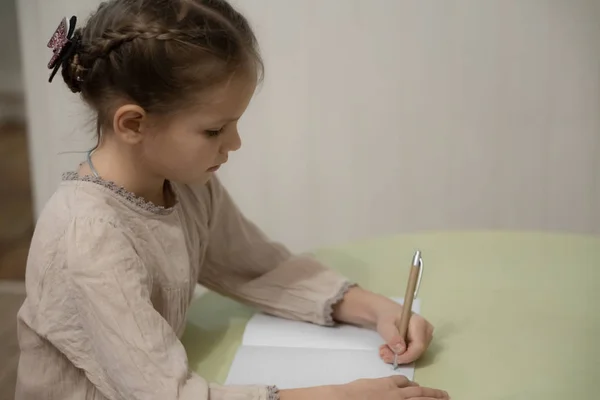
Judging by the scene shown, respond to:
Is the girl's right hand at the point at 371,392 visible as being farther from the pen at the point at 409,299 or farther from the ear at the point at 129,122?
the ear at the point at 129,122

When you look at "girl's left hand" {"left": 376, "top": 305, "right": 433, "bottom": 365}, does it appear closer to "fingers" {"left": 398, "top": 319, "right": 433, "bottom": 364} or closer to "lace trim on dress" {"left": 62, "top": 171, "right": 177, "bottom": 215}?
"fingers" {"left": 398, "top": 319, "right": 433, "bottom": 364}

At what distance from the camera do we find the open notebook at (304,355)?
2.54ft

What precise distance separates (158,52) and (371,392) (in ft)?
1.28

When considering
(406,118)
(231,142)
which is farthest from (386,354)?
(406,118)

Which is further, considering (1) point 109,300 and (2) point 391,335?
(2) point 391,335

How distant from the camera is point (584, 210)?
156 cm

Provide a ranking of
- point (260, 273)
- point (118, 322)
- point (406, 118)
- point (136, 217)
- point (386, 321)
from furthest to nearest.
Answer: point (406, 118) < point (260, 273) < point (386, 321) < point (136, 217) < point (118, 322)

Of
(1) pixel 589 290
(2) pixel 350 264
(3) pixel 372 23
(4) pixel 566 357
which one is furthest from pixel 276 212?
(4) pixel 566 357

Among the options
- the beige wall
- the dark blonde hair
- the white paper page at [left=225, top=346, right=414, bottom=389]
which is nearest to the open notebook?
the white paper page at [left=225, top=346, right=414, bottom=389]

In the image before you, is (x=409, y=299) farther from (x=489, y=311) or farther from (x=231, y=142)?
(x=231, y=142)

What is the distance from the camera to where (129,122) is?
0.72 metres

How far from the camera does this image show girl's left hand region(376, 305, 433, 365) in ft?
2.62

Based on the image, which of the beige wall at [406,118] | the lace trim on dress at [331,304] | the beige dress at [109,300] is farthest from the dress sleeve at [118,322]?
the beige wall at [406,118]

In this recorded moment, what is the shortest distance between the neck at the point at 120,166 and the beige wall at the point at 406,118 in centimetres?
75
